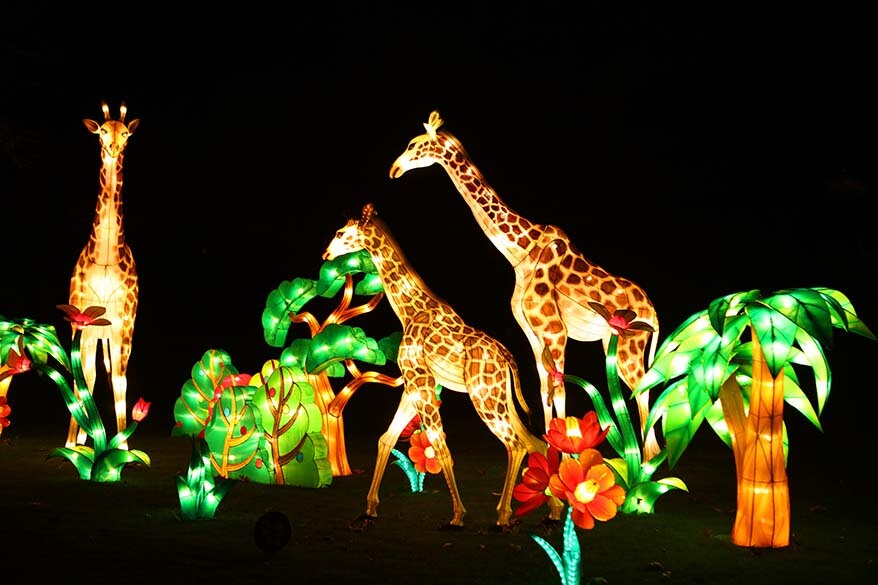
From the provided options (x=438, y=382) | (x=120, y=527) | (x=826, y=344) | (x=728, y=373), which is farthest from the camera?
(x=438, y=382)

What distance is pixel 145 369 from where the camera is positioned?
16656 millimetres

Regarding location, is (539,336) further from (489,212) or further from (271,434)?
(271,434)

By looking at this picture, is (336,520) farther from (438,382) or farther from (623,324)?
(623,324)

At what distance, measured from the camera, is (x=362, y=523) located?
6.70 meters

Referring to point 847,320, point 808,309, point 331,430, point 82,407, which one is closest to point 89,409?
point 82,407

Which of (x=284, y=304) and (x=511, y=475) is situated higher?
(x=284, y=304)

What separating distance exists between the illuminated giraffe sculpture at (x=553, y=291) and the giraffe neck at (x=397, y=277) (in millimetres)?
1047

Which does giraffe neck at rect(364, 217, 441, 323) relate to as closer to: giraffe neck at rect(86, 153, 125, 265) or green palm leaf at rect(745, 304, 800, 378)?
green palm leaf at rect(745, 304, 800, 378)

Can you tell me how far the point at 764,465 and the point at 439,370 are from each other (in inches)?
85.3

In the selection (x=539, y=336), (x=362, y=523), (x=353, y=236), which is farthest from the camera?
(x=539, y=336)

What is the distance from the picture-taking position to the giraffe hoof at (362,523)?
260 inches

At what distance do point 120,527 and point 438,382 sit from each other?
2.25 m

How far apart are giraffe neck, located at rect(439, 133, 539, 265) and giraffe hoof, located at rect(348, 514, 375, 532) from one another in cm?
245

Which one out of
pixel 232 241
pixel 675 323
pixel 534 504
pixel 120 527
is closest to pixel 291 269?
pixel 232 241
